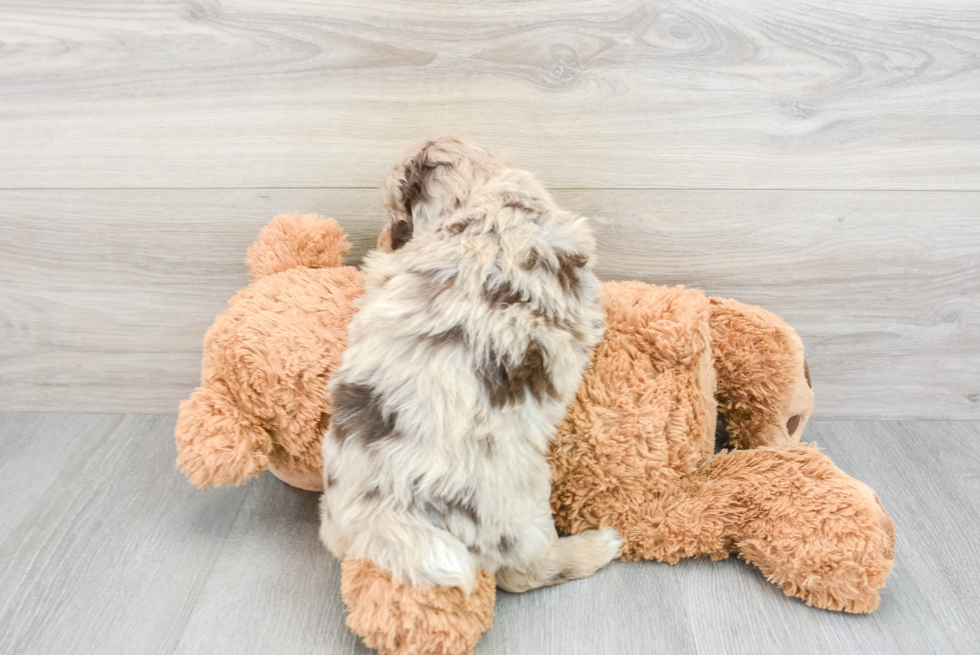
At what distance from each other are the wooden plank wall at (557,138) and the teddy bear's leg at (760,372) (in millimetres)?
139

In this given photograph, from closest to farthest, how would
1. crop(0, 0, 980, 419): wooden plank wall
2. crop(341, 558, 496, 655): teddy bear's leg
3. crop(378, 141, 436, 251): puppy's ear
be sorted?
crop(341, 558, 496, 655): teddy bear's leg < crop(378, 141, 436, 251): puppy's ear < crop(0, 0, 980, 419): wooden plank wall

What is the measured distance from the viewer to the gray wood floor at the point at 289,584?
27.7 inches

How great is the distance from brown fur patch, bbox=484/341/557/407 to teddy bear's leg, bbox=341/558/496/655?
0.19 meters

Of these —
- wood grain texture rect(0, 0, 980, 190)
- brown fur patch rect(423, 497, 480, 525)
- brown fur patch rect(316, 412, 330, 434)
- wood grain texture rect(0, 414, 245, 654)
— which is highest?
wood grain texture rect(0, 0, 980, 190)

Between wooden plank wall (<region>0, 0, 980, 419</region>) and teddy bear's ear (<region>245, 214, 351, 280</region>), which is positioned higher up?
wooden plank wall (<region>0, 0, 980, 419</region>)

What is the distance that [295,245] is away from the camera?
0.86 m

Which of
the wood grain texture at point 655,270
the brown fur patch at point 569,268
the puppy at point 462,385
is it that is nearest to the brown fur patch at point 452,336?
the puppy at point 462,385

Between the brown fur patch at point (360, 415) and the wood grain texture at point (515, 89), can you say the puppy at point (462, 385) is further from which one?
the wood grain texture at point (515, 89)

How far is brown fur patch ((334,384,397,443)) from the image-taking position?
66 centimetres

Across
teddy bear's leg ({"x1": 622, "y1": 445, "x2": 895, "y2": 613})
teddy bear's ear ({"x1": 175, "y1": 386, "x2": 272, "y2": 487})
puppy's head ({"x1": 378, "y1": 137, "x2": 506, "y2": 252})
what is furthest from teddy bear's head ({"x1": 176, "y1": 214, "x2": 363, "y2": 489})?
teddy bear's leg ({"x1": 622, "y1": 445, "x2": 895, "y2": 613})

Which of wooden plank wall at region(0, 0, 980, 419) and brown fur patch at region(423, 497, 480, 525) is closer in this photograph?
brown fur patch at region(423, 497, 480, 525)

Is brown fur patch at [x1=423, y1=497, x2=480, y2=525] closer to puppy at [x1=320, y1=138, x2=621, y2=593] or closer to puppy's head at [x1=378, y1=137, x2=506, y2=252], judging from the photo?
puppy at [x1=320, y1=138, x2=621, y2=593]

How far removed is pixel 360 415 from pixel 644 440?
0.31m

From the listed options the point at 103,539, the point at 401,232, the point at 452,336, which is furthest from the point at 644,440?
the point at 103,539
